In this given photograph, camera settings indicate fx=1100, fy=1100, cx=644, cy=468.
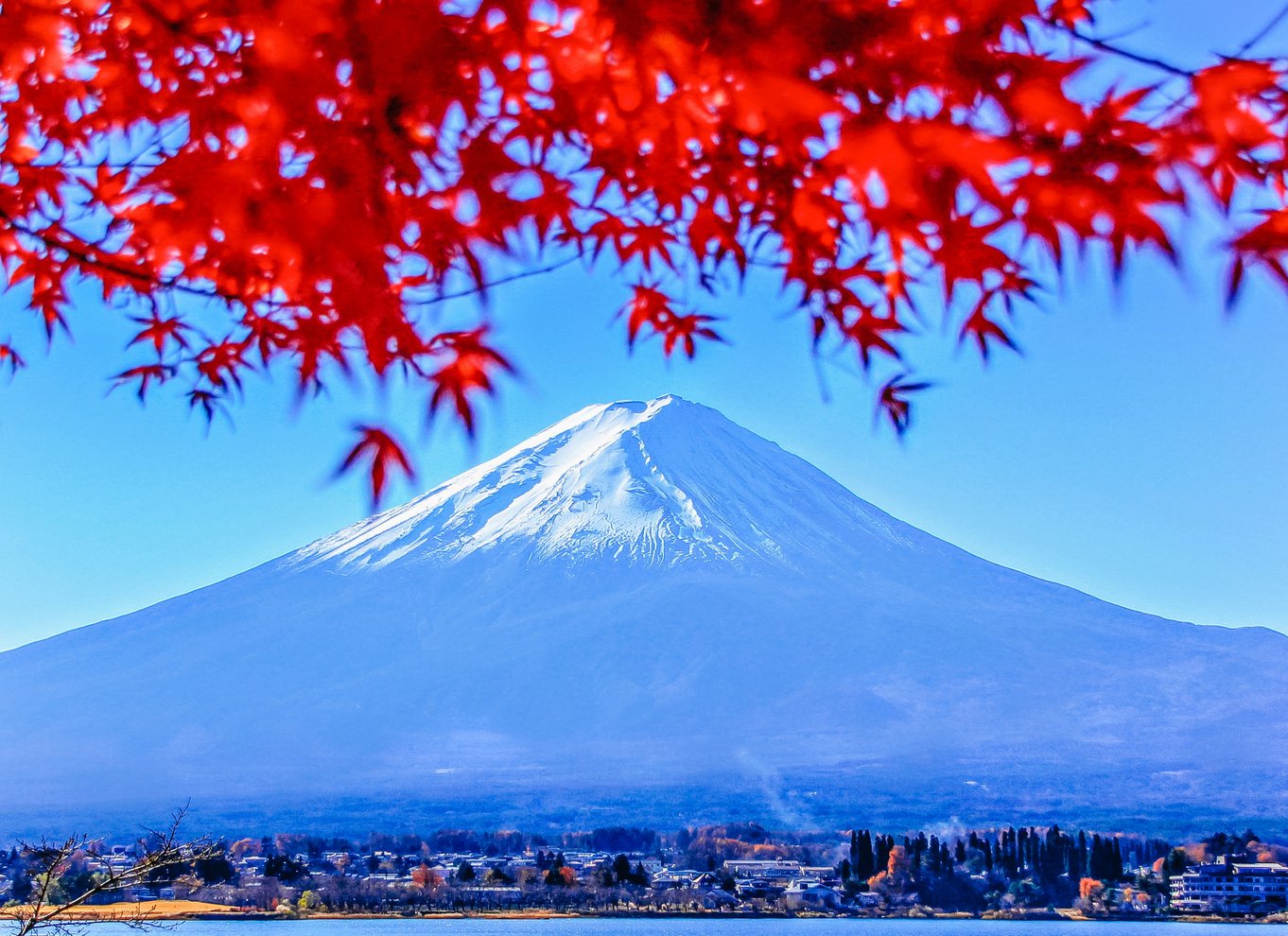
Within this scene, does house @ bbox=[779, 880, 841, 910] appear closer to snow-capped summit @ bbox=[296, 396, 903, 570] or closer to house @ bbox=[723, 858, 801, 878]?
house @ bbox=[723, 858, 801, 878]

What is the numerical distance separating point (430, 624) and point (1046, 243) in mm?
86695

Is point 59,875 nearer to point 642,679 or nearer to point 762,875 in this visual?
point 762,875

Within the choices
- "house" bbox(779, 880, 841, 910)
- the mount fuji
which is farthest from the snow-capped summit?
"house" bbox(779, 880, 841, 910)

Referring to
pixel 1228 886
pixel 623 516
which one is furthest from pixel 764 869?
pixel 623 516

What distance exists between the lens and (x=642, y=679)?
81.2m

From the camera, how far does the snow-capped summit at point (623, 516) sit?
8875cm

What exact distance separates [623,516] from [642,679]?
1511 centimetres

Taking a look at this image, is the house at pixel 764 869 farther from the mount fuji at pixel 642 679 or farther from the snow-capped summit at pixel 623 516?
the snow-capped summit at pixel 623 516

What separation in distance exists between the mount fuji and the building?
62.4 ft

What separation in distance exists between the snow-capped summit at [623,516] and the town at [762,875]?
37517mm

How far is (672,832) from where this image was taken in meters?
57.6

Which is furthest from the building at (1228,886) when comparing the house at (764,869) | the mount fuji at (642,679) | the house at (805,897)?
the mount fuji at (642,679)

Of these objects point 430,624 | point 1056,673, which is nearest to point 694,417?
point 430,624

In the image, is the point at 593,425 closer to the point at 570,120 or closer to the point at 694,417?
the point at 694,417
